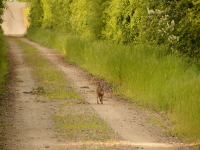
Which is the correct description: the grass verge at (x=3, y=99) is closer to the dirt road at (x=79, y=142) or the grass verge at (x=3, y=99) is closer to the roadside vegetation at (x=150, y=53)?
the dirt road at (x=79, y=142)

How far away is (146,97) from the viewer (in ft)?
48.6

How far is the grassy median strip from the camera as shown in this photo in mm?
10859

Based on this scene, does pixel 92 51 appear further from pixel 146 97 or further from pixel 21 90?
pixel 146 97

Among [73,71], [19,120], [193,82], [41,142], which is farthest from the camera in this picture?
[73,71]

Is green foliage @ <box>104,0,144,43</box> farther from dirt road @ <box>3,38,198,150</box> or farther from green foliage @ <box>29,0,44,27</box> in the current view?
green foliage @ <box>29,0,44,27</box>

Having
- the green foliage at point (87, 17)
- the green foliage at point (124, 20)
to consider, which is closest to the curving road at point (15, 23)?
the green foliage at point (87, 17)

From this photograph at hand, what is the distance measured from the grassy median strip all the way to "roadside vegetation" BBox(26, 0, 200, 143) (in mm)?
1435

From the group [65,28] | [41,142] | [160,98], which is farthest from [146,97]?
[65,28]

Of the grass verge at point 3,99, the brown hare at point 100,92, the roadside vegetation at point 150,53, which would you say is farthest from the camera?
the brown hare at point 100,92

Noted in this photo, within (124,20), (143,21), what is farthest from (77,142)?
(124,20)

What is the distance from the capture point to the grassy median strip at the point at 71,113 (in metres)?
10.9

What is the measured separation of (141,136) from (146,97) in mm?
4084

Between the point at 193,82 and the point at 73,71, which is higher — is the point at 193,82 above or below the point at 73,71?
above

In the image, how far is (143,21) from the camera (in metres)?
20.2
